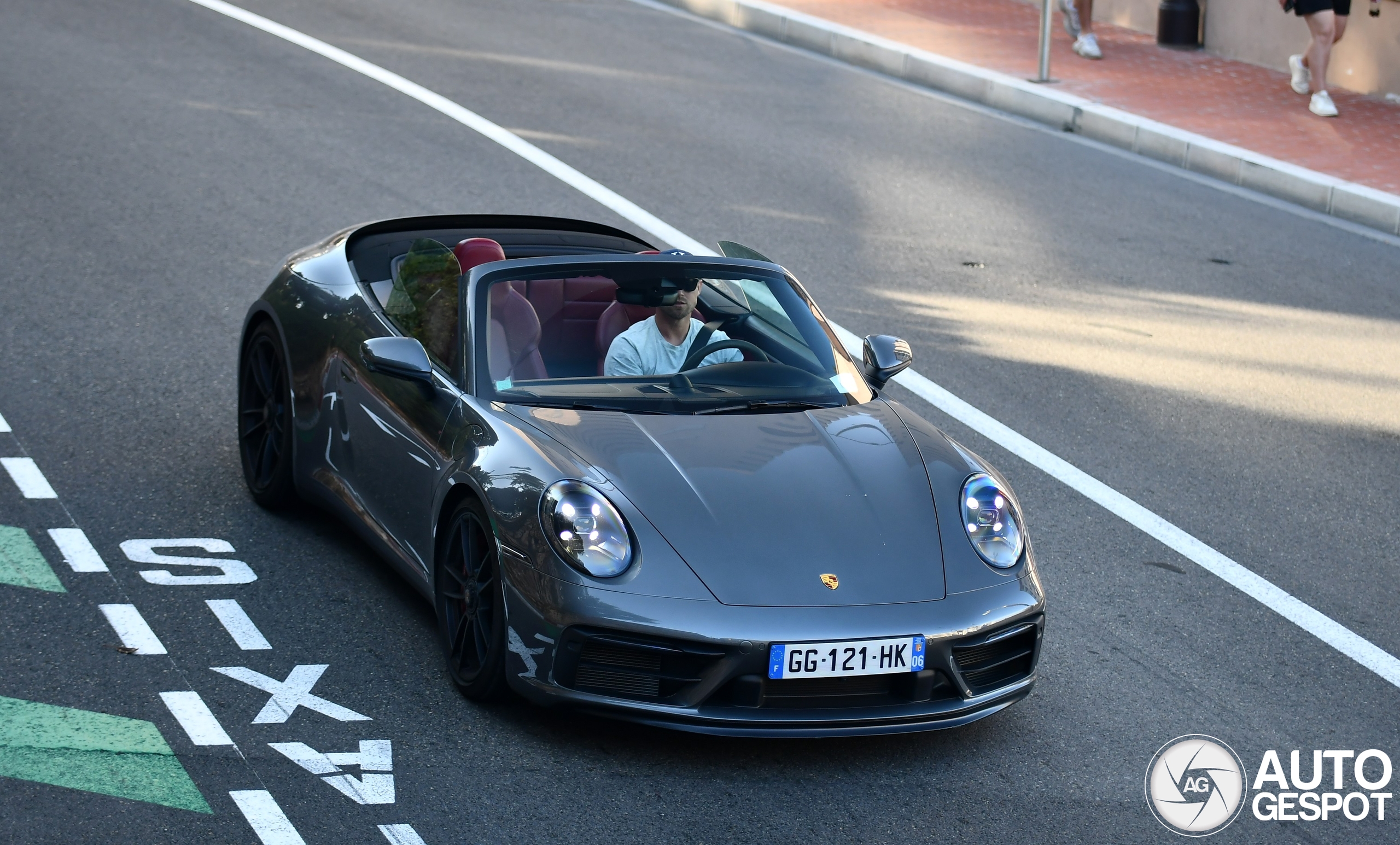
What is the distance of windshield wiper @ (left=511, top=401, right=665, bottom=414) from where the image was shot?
5.58 meters

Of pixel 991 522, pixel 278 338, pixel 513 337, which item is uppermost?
pixel 513 337

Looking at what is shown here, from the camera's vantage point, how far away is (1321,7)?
14.7 m

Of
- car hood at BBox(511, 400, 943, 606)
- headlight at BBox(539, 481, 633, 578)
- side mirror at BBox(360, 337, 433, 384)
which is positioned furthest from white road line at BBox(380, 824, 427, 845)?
side mirror at BBox(360, 337, 433, 384)

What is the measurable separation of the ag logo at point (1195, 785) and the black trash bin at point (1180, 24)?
547 inches

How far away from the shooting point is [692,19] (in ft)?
63.0

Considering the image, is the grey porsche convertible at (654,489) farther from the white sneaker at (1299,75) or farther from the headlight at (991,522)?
the white sneaker at (1299,75)

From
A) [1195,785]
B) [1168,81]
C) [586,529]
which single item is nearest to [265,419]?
[586,529]

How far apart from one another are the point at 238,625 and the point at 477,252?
1.76m

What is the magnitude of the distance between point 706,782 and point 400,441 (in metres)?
1.72

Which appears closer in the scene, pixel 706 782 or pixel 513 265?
pixel 706 782

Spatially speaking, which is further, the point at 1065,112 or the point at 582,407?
the point at 1065,112

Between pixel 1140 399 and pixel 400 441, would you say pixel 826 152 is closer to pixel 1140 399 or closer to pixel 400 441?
pixel 1140 399

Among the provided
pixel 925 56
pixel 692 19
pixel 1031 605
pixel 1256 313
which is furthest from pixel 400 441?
pixel 692 19

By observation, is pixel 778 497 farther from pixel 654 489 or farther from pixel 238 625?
pixel 238 625
